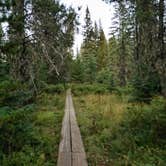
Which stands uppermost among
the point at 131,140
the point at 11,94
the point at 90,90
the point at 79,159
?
the point at 11,94

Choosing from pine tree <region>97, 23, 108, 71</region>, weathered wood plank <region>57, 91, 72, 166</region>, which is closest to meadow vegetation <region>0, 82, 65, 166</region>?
weathered wood plank <region>57, 91, 72, 166</region>

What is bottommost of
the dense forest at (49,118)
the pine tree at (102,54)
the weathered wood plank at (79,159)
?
→ the weathered wood plank at (79,159)

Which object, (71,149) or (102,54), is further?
(102,54)

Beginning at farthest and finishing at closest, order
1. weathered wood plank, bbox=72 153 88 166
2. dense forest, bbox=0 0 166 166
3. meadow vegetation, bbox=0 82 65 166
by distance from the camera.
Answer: dense forest, bbox=0 0 166 166, meadow vegetation, bbox=0 82 65 166, weathered wood plank, bbox=72 153 88 166

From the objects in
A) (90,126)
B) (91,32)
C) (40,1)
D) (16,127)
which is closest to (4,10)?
(16,127)

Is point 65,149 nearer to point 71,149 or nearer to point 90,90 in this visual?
point 71,149

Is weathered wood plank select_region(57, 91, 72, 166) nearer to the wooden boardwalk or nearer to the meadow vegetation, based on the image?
the wooden boardwalk

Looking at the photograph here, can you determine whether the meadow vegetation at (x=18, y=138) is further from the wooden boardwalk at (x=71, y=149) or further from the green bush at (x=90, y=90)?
the green bush at (x=90, y=90)

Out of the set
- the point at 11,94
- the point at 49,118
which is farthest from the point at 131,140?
the point at 49,118

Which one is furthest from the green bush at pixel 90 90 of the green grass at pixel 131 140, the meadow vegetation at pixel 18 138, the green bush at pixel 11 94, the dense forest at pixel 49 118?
the green bush at pixel 11 94

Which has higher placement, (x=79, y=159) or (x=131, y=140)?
(x=131, y=140)

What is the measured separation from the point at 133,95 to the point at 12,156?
33.2 ft

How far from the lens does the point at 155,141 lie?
295 inches

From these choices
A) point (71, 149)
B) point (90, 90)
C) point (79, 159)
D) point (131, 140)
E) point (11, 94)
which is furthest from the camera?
point (90, 90)
